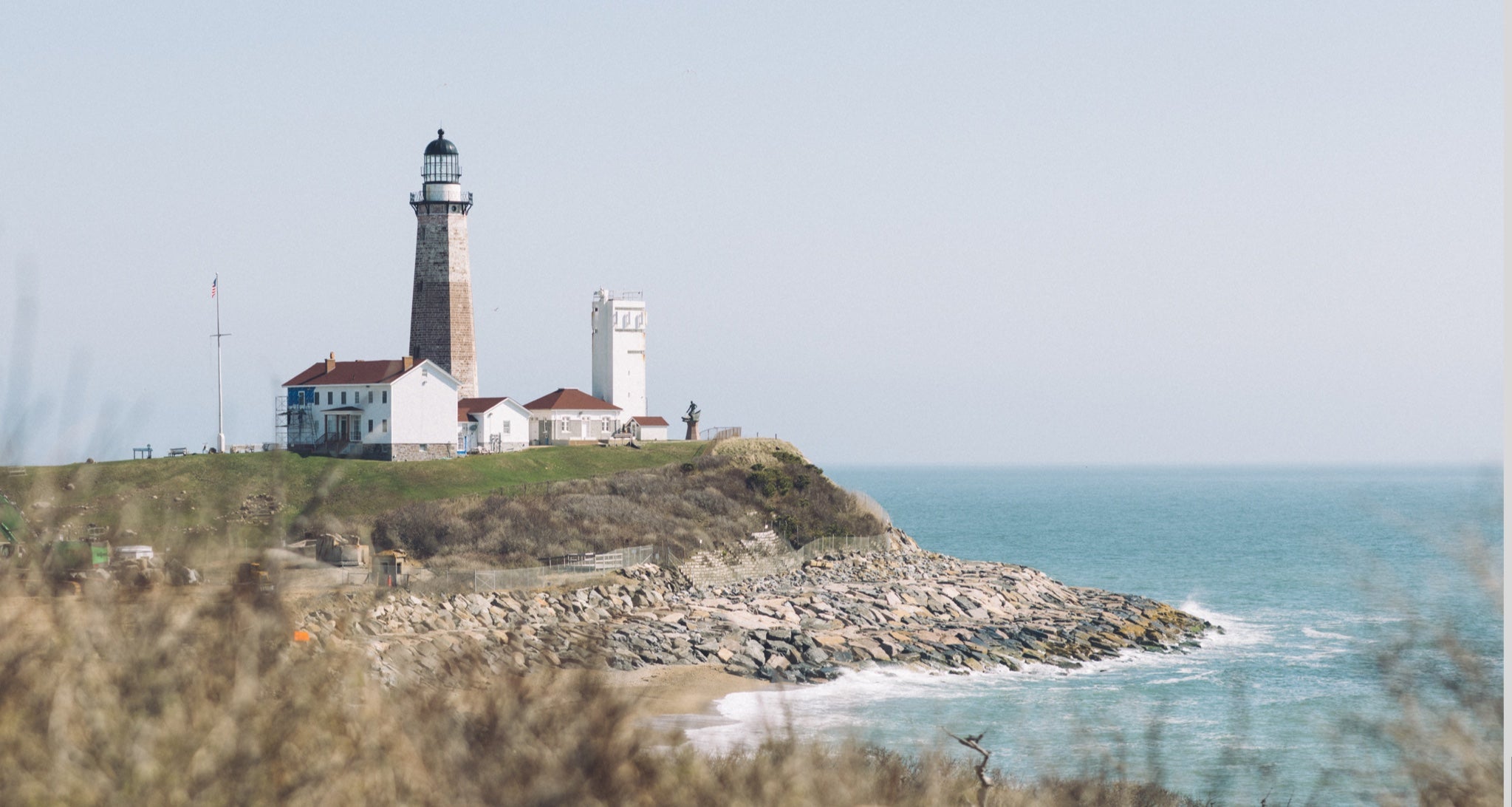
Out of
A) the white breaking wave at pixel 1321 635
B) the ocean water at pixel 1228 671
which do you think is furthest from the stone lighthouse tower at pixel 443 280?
the white breaking wave at pixel 1321 635

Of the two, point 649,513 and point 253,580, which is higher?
point 253,580

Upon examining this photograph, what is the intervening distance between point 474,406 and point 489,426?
1.13 metres

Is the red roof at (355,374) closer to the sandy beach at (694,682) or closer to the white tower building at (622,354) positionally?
the white tower building at (622,354)

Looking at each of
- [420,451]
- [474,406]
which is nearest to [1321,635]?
[420,451]

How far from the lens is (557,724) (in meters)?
6.54

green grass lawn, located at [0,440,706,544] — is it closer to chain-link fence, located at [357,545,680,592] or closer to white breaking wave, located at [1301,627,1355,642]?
chain-link fence, located at [357,545,680,592]

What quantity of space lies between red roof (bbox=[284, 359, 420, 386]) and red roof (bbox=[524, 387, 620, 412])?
8.32 m

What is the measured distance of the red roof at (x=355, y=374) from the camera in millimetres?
53844

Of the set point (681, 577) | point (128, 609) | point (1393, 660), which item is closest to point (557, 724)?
point (128, 609)

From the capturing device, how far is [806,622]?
35375 millimetres

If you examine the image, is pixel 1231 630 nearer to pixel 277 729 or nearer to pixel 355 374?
pixel 355 374

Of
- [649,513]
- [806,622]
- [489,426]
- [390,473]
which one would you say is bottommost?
[806,622]

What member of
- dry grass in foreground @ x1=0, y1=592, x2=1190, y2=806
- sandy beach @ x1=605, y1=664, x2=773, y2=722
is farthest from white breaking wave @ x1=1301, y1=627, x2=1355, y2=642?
dry grass in foreground @ x1=0, y1=592, x2=1190, y2=806

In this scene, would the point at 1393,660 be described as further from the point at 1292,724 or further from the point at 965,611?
the point at 965,611
